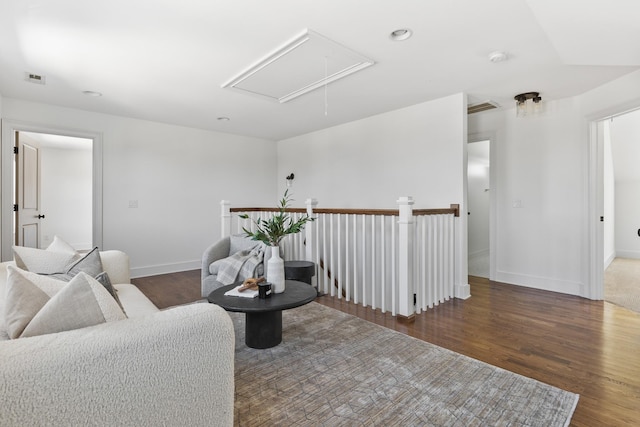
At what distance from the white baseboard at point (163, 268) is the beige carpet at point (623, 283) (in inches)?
216

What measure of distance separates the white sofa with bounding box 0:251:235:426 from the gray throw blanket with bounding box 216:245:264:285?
209 cm

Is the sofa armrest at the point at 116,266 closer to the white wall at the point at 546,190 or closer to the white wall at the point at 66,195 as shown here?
the white wall at the point at 546,190

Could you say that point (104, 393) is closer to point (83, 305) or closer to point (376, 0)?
point (83, 305)

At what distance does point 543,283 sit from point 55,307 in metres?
4.68

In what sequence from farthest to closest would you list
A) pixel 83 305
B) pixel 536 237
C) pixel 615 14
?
pixel 536 237
pixel 615 14
pixel 83 305

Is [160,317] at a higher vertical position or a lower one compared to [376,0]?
lower

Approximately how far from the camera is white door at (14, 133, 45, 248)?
3896mm

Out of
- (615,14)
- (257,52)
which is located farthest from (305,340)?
(615,14)

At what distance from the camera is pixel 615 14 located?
179 cm

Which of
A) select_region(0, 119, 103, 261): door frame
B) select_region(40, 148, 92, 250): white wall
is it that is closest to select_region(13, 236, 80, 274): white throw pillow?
select_region(0, 119, 103, 261): door frame

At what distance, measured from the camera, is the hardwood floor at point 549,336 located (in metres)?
1.77

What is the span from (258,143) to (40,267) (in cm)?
440

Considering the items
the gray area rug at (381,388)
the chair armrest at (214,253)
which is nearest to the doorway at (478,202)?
the gray area rug at (381,388)

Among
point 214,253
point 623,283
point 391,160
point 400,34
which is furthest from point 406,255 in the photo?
point 623,283
